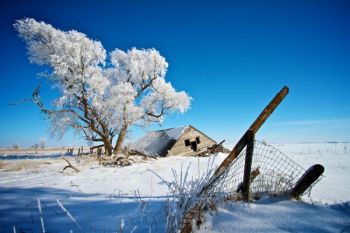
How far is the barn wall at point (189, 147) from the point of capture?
20.2 metres

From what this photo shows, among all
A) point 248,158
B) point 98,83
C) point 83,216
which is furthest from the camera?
point 98,83

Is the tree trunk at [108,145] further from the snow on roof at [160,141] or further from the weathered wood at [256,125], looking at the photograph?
the weathered wood at [256,125]

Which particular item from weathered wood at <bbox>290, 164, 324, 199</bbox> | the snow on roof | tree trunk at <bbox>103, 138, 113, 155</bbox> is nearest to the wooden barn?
the snow on roof

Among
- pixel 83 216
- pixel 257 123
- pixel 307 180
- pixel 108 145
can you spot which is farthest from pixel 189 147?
pixel 83 216

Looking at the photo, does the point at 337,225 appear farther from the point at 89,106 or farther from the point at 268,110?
the point at 89,106

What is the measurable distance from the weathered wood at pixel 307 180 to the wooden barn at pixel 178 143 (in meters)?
16.4

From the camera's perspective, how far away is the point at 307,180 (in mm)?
3189

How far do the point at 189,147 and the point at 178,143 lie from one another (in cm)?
154

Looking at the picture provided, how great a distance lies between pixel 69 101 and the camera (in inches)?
679

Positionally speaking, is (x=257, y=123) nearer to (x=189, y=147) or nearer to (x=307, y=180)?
(x=307, y=180)

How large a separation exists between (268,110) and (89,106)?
56.4ft

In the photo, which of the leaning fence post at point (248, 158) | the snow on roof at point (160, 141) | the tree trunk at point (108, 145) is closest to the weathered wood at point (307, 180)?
the leaning fence post at point (248, 158)

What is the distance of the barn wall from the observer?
66.3 ft

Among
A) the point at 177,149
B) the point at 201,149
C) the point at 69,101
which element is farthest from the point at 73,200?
the point at 201,149
